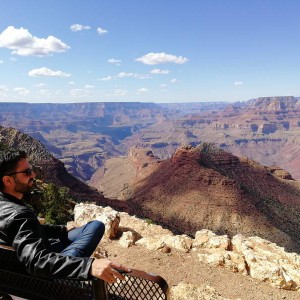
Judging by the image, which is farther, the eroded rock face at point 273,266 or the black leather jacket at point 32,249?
the eroded rock face at point 273,266

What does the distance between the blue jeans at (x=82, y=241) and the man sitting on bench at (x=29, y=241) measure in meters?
0.01

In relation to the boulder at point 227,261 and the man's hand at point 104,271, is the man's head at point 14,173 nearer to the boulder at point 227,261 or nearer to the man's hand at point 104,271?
the man's hand at point 104,271

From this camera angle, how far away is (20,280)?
3680mm

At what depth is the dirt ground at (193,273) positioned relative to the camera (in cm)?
875

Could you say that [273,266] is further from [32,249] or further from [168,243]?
[32,249]

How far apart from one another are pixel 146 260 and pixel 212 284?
2.16 meters

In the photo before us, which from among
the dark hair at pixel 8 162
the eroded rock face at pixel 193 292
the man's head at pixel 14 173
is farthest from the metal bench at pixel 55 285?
the eroded rock face at pixel 193 292

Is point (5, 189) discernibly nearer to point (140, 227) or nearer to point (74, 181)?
point (140, 227)

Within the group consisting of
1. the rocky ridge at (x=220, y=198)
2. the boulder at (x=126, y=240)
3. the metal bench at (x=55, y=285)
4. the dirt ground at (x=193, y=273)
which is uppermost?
the metal bench at (x=55, y=285)

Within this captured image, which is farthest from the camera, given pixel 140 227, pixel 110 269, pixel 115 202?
pixel 115 202

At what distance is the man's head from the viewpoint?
376 centimetres

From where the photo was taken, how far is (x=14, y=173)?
3793 millimetres

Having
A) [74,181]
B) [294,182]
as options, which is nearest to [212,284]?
[74,181]

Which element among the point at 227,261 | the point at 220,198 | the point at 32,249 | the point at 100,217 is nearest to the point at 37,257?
the point at 32,249
